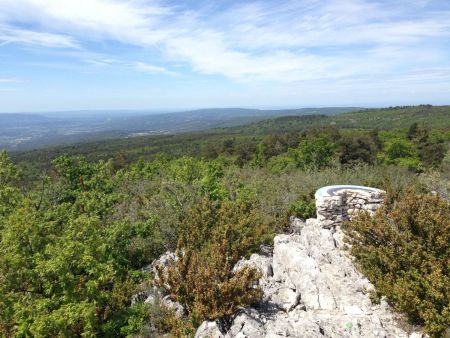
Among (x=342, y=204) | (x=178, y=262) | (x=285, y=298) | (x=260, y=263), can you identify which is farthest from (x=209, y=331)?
(x=342, y=204)

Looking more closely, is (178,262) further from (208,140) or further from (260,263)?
(208,140)

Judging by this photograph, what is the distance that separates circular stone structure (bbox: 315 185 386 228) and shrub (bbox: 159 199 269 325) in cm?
241

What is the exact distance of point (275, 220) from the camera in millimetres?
14922

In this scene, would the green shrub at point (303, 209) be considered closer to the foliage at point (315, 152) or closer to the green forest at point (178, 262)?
the green forest at point (178, 262)

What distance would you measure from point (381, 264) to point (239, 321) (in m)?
4.41

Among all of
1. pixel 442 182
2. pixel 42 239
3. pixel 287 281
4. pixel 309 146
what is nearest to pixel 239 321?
pixel 287 281

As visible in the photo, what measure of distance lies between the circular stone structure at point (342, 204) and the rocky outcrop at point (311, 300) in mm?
992

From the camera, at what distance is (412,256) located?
8.65 meters

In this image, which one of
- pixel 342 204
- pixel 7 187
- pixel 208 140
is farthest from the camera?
pixel 208 140

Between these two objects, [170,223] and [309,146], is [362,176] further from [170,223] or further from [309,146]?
[309,146]

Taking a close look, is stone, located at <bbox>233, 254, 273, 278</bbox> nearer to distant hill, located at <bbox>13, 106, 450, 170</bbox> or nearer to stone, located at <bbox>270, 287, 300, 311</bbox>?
stone, located at <bbox>270, 287, 300, 311</bbox>

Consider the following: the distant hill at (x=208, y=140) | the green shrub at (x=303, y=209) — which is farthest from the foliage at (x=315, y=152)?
the distant hill at (x=208, y=140)

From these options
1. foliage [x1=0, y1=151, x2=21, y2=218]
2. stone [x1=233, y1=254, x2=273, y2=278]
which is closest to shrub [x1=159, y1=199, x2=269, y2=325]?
stone [x1=233, y1=254, x2=273, y2=278]

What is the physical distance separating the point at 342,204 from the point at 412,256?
467 cm
